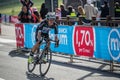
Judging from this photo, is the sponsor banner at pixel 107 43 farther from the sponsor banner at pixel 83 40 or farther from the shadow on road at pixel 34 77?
the shadow on road at pixel 34 77

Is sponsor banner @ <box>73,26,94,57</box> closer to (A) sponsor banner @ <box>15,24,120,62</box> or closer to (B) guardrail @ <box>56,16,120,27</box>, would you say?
(A) sponsor banner @ <box>15,24,120,62</box>

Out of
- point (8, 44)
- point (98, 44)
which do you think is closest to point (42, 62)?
Result: point (98, 44)

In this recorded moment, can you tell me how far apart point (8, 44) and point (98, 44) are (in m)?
8.52

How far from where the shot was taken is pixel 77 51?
13148mm

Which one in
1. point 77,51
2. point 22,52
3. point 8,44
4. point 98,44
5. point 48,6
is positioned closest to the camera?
point 98,44

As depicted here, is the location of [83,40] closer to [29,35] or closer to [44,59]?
[44,59]

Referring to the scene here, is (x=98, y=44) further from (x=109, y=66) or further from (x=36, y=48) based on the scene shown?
(x=36, y=48)

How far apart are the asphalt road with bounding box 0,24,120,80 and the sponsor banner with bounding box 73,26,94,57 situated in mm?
456

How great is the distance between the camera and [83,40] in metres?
12.6

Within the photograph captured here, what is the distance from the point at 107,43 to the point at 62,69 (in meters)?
1.67

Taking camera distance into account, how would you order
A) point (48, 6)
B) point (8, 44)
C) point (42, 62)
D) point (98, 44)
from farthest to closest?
point (48, 6) → point (8, 44) → point (98, 44) → point (42, 62)

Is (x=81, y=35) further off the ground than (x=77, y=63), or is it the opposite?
(x=81, y=35)

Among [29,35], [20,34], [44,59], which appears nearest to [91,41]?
[44,59]

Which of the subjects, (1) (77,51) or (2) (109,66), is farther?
(1) (77,51)
